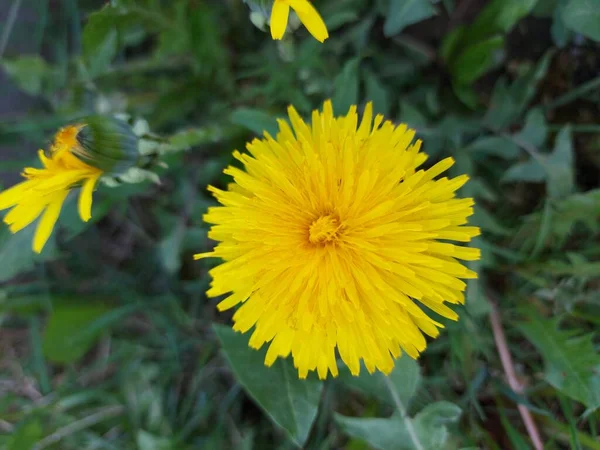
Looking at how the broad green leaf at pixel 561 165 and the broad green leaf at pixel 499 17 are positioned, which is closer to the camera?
the broad green leaf at pixel 499 17

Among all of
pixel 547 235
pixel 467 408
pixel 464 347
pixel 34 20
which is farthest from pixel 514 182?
pixel 34 20

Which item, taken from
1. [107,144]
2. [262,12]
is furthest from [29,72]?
[262,12]

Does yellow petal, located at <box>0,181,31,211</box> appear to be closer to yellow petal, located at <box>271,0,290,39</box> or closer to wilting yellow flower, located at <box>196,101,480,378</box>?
wilting yellow flower, located at <box>196,101,480,378</box>

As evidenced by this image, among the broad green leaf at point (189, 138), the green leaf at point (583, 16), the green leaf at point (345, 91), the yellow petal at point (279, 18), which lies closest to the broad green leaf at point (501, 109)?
the green leaf at point (583, 16)

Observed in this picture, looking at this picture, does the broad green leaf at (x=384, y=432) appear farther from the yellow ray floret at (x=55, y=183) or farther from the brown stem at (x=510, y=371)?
the yellow ray floret at (x=55, y=183)

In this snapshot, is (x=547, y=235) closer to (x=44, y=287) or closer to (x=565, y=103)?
(x=565, y=103)

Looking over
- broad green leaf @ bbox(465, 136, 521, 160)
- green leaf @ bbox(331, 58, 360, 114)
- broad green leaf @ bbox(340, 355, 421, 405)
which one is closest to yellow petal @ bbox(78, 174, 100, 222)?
green leaf @ bbox(331, 58, 360, 114)
